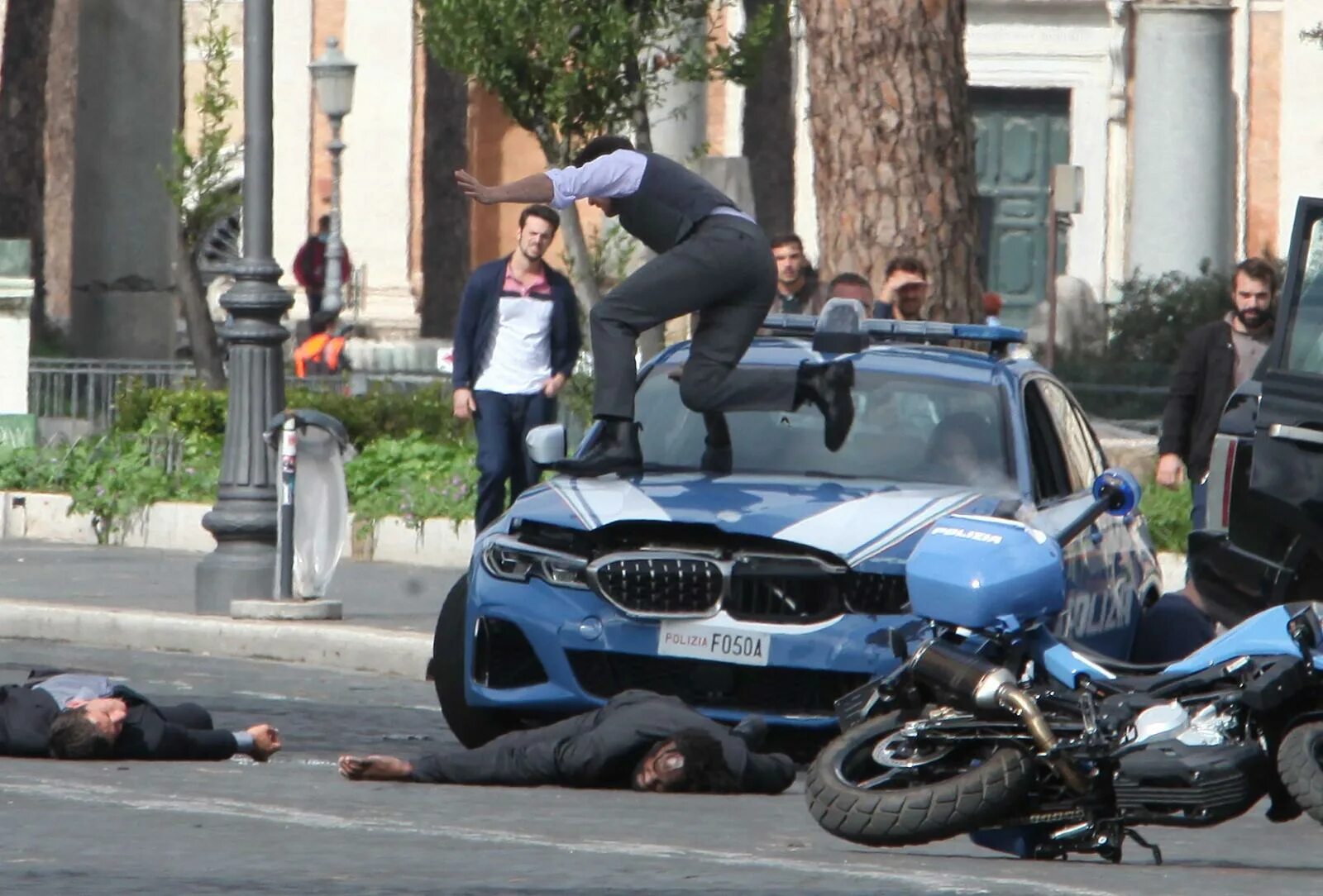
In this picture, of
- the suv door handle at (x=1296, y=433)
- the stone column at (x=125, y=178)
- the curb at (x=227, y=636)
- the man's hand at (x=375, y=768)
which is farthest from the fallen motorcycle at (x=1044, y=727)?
the stone column at (x=125, y=178)

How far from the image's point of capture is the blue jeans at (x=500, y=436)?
14.8 m

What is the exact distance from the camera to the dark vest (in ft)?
36.0

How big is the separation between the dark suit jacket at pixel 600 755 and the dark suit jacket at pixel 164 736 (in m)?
0.80

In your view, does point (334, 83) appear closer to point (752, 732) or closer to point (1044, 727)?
point (752, 732)

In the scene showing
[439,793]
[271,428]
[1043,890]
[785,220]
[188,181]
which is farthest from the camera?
[785,220]

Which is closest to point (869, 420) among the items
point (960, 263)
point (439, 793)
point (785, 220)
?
point (439, 793)

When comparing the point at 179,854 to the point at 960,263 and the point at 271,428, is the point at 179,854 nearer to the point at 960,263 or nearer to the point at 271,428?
the point at 271,428

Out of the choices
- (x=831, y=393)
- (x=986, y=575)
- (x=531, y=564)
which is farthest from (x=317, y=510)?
(x=986, y=575)

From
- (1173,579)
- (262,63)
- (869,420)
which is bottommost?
(1173,579)

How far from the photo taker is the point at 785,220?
37531 mm

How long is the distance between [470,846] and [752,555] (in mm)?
2098

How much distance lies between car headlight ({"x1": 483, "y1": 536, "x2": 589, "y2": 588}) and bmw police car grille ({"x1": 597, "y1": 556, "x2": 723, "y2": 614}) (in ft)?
0.32

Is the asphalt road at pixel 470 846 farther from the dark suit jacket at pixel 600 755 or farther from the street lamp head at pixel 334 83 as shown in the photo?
the street lamp head at pixel 334 83

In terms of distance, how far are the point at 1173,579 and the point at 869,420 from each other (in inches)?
218
